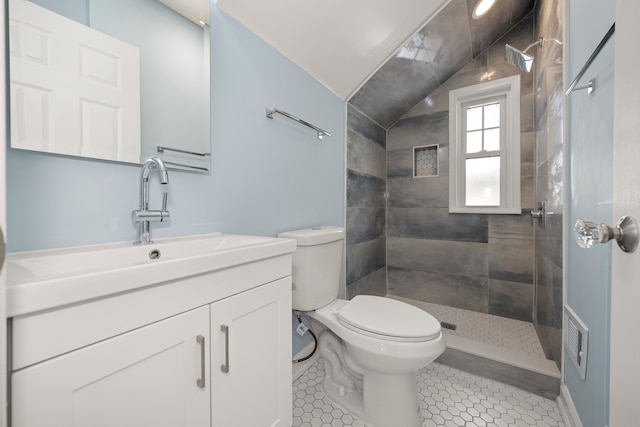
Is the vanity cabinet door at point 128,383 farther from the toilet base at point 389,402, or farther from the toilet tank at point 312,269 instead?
the toilet base at point 389,402

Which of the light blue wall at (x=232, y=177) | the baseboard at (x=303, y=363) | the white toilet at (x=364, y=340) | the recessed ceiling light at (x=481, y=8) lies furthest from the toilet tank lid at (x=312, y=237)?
the recessed ceiling light at (x=481, y=8)

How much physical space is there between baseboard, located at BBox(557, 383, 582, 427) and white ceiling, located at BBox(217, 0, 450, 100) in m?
2.12

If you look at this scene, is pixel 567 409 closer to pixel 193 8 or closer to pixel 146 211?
pixel 146 211

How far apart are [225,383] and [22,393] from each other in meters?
0.43

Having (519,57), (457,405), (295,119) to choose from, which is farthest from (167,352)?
(519,57)

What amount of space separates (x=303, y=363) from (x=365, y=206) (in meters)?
1.30

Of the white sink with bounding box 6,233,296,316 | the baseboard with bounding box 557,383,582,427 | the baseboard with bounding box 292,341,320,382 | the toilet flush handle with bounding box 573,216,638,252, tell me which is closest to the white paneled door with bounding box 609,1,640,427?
the toilet flush handle with bounding box 573,216,638,252

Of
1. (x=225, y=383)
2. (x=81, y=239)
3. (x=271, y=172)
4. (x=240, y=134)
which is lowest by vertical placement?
(x=225, y=383)

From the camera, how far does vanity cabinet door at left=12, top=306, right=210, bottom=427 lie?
445mm

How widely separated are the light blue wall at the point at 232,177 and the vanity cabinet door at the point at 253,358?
1.41 feet

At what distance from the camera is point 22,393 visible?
0.42m

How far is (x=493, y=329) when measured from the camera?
198cm

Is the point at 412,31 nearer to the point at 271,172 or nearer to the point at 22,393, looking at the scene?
the point at 271,172

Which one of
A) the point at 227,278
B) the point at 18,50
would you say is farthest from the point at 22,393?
the point at 18,50
